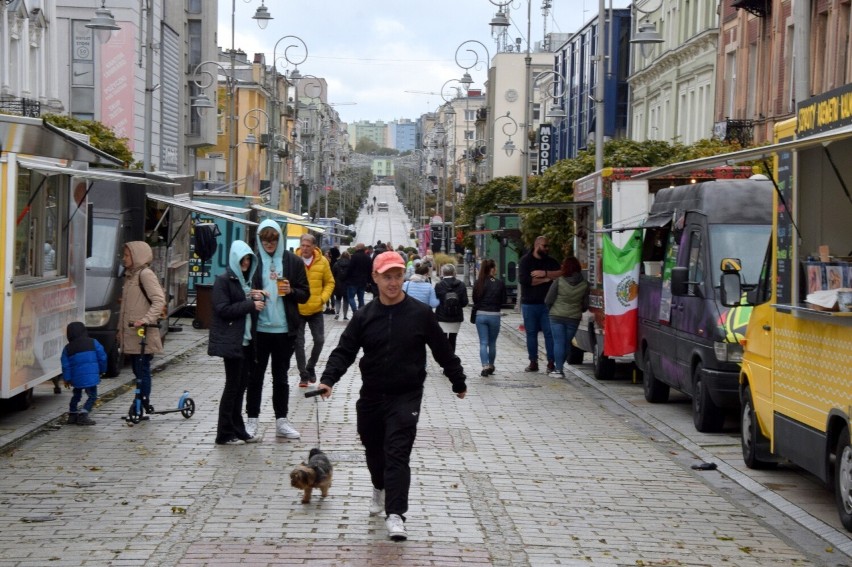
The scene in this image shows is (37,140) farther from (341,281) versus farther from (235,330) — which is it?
(341,281)

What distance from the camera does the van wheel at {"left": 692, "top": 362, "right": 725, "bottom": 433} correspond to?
14305 millimetres

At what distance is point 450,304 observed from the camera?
66.6 feet

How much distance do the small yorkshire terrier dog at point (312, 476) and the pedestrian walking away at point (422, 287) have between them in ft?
31.9

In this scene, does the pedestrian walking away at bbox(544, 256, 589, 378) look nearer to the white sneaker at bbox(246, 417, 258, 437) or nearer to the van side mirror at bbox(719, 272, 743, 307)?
the van side mirror at bbox(719, 272, 743, 307)

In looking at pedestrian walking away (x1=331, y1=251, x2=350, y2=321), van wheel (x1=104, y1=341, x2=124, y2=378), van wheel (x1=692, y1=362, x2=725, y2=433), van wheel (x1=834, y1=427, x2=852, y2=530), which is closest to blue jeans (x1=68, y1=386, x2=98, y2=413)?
van wheel (x1=104, y1=341, x2=124, y2=378)

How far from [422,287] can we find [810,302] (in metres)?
10.4

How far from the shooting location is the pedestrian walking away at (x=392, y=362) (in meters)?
8.66

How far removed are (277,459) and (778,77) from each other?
24747mm

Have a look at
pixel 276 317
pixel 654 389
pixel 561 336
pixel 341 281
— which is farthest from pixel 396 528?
pixel 341 281

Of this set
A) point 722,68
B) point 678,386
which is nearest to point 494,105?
point 722,68

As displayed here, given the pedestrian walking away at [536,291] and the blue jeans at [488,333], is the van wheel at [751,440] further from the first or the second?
the pedestrian walking away at [536,291]

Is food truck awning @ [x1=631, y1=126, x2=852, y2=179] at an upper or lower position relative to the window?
upper

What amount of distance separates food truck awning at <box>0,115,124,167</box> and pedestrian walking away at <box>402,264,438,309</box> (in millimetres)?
5878

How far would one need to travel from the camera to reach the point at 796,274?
10180mm
